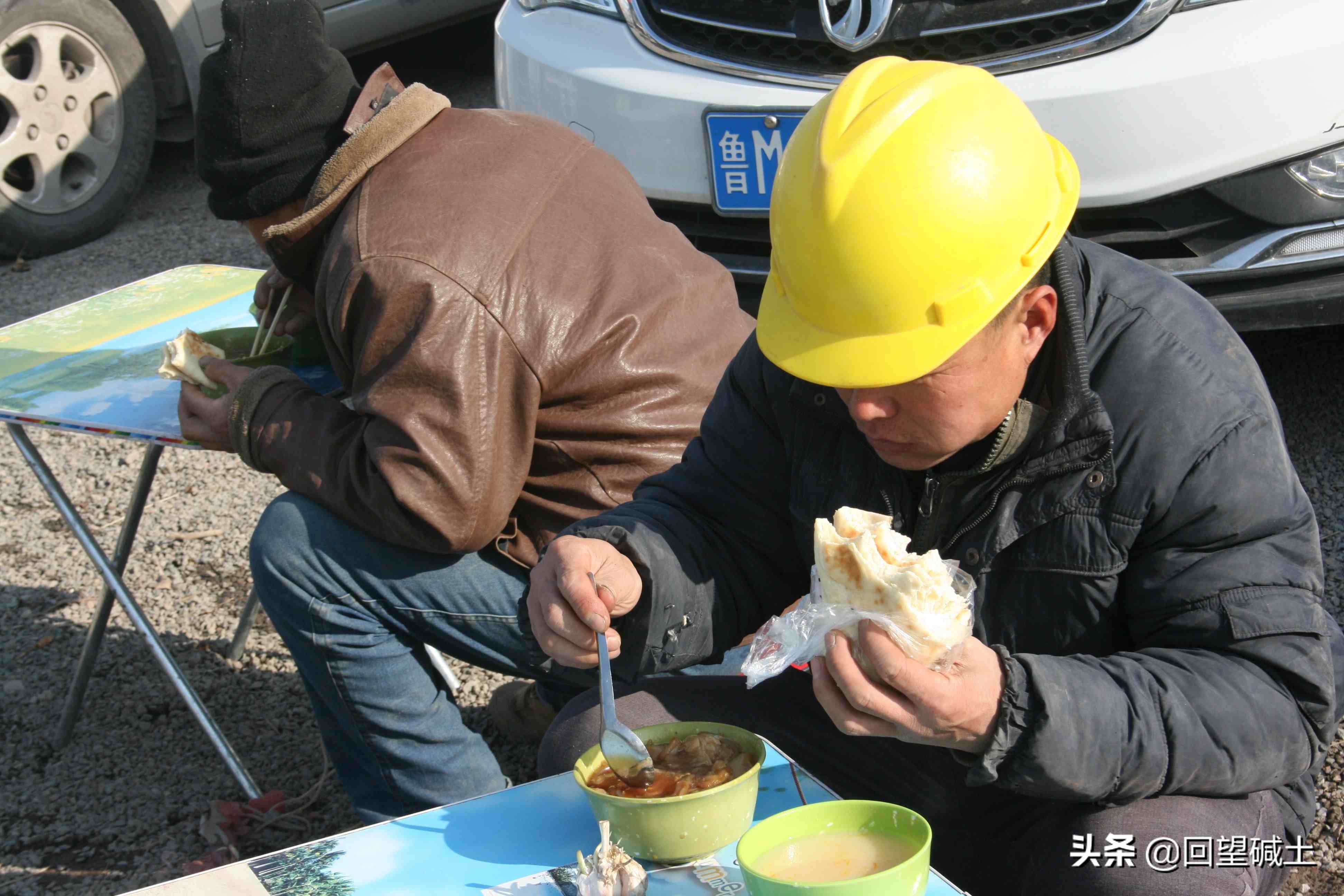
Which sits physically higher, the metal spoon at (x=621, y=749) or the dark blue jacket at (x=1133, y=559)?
the dark blue jacket at (x=1133, y=559)

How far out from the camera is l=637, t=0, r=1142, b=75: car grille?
124 inches

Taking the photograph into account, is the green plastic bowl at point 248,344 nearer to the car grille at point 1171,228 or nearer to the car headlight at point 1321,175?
the car grille at point 1171,228

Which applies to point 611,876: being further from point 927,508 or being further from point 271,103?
point 271,103

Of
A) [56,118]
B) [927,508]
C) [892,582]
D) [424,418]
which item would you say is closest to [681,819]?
[892,582]

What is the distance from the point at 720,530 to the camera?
209 centimetres

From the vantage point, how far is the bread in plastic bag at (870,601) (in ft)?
4.64

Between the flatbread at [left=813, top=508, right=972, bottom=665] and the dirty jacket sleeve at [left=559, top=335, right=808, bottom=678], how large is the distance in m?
0.44

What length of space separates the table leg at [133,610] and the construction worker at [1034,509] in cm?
128

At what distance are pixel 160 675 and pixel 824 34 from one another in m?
2.43

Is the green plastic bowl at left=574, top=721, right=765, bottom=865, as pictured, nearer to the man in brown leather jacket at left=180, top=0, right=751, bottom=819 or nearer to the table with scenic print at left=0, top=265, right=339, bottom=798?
the man in brown leather jacket at left=180, top=0, right=751, bottom=819

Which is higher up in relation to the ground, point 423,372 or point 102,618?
point 423,372

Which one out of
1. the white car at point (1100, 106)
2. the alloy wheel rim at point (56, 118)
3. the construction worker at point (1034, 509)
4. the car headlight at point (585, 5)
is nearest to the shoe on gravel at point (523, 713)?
the construction worker at point (1034, 509)

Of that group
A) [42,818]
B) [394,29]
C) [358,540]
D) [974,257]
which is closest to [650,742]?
[974,257]

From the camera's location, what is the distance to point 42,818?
9.77 ft
